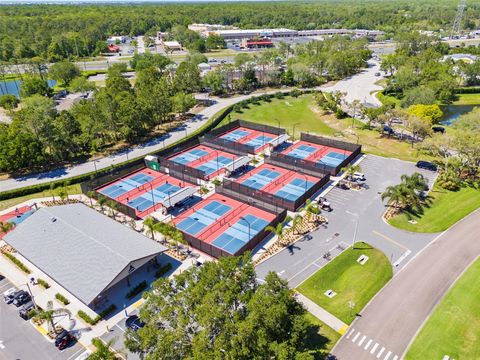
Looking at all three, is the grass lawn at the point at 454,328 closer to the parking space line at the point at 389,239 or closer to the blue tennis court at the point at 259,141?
the parking space line at the point at 389,239

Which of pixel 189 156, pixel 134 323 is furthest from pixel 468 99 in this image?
pixel 134 323

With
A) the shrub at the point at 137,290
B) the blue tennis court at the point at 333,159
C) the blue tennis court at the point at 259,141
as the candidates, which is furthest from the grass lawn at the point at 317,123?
the shrub at the point at 137,290

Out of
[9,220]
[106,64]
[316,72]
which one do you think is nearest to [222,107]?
[316,72]

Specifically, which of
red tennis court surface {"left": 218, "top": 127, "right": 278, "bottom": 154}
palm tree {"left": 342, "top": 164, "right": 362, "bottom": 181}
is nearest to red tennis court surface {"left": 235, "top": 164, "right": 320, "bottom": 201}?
palm tree {"left": 342, "top": 164, "right": 362, "bottom": 181}

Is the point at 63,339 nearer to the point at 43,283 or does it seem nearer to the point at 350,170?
the point at 43,283

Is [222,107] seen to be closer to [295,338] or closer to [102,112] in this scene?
[102,112]

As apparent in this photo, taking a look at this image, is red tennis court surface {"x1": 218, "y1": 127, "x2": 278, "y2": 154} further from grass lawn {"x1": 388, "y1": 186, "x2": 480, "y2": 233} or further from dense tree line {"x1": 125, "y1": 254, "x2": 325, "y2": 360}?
dense tree line {"x1": 125, "y1": 254, "x2": 325, "y2": 360}

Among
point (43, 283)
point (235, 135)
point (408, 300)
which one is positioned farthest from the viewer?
point (235, 135)
